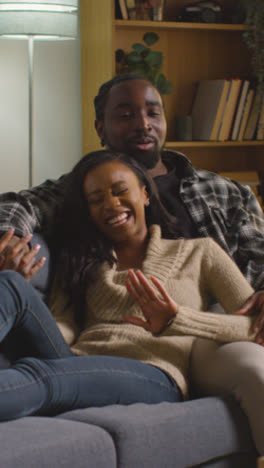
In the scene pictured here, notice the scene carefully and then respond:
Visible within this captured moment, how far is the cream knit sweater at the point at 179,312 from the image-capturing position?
151 cm

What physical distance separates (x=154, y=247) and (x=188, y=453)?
1.93 ft

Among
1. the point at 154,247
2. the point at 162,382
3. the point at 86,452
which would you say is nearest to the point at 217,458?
the point at 162,382

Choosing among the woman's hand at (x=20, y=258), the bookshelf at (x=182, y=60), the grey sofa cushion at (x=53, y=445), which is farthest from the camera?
the bookshelf at (x=182, y=60)

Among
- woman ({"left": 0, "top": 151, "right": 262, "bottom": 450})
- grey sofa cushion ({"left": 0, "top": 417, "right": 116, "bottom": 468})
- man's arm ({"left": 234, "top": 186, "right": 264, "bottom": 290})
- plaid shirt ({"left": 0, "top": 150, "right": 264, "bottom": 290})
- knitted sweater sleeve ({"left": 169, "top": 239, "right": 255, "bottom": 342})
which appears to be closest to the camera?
grey sofa cushion ({"left": 0, "top": 417, "right": 116, "bottom": 468})

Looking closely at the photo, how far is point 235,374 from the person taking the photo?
1.42 metres

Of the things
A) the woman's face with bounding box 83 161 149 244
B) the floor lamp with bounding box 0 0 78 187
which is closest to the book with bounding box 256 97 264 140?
the floor lamp with bounding box 0 0 78 187

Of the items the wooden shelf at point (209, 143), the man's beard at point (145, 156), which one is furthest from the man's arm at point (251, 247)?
the wooden shelf at point (209, 143)

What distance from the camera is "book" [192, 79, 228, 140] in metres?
3.19

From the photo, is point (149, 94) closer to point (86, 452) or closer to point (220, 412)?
point (220, 412)

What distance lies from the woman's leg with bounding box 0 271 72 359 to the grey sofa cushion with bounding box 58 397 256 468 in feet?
0.63

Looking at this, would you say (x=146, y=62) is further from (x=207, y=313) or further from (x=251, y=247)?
(x=207, y=313)

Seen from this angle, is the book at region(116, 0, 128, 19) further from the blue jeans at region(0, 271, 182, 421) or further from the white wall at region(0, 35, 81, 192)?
the blue jeans at region(0, 271, 182, 421)

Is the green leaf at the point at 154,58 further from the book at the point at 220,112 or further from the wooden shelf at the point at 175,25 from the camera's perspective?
the book at the point at 220,112

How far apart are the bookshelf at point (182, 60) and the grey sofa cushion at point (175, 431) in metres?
1.96
